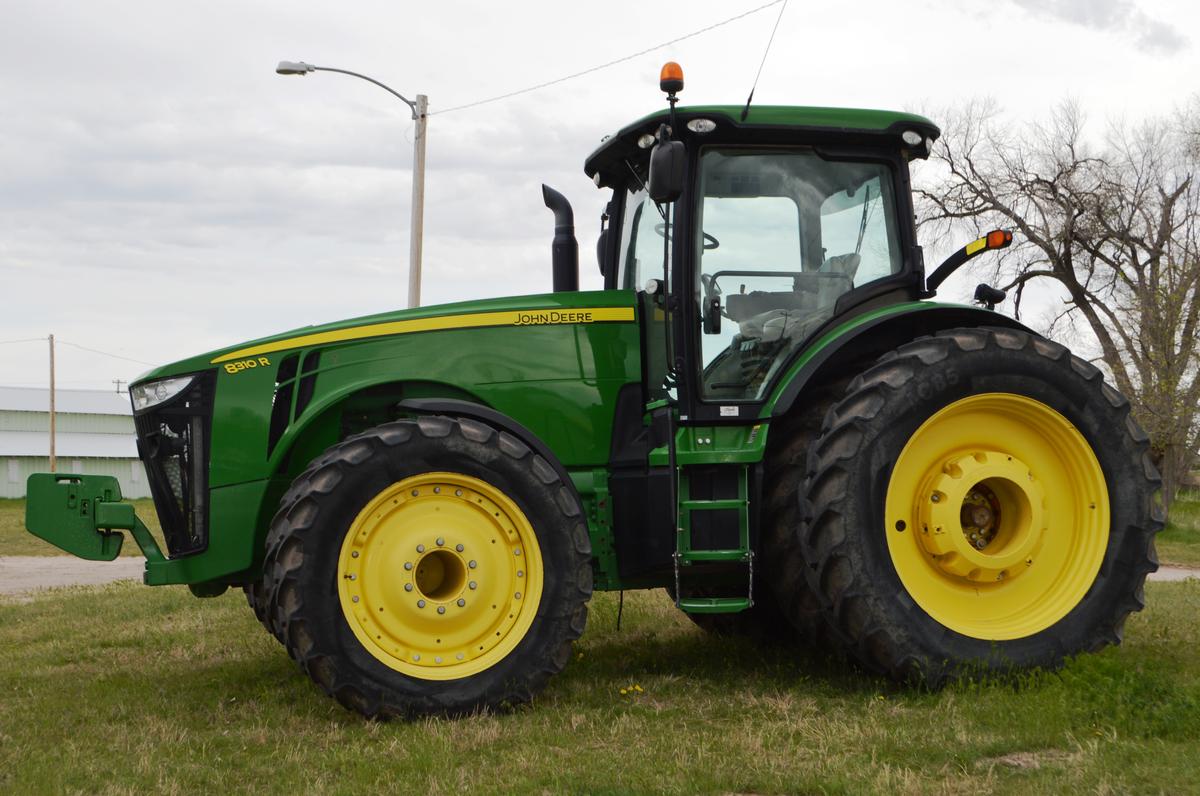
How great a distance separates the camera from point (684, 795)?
162 inches

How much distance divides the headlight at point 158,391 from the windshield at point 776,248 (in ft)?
8.14

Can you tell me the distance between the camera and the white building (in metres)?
47.5

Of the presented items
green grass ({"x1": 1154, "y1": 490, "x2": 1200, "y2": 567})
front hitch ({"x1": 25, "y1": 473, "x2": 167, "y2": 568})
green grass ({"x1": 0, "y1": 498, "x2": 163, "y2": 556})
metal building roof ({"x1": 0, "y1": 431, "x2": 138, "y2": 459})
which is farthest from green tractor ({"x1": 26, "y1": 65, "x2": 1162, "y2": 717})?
metal building roof ({"x1": 0, "y1": 431, "x2": 138, "y2": 459})

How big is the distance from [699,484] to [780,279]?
1.14 meters

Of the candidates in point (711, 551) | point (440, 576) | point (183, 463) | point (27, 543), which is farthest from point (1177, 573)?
point (27, 543)

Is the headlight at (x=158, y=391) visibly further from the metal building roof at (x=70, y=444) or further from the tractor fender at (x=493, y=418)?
the metal building roof at (x=70, y=444)

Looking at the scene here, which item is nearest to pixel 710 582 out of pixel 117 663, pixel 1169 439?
pixel 117 663

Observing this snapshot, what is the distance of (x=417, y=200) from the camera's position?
16.5 meters

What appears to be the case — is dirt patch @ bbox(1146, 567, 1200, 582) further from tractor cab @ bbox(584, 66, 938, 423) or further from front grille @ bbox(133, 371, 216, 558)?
front grille @ bbox(133, 371, 216, 558)

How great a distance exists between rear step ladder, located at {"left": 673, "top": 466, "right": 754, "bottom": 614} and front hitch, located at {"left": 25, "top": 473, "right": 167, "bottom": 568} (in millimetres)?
2393

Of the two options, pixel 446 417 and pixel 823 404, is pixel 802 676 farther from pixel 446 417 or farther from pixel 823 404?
pixel 446 417

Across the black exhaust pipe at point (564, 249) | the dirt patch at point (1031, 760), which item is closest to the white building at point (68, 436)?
the black exhaust pipe at point (564, 249)

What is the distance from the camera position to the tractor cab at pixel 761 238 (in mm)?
5930

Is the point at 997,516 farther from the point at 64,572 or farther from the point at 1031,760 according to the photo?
the point at 64,572
